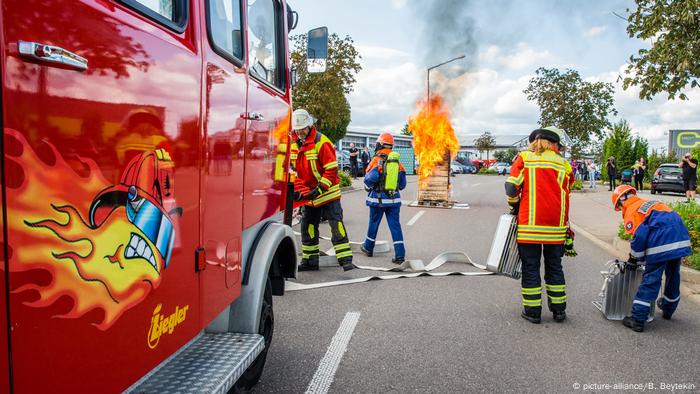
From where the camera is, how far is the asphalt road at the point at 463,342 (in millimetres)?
3750

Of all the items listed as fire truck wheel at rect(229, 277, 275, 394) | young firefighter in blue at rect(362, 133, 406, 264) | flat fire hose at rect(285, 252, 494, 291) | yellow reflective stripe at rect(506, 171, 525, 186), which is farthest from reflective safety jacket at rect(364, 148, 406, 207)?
fire truck wheel at rect(229, 277, 275, 394)

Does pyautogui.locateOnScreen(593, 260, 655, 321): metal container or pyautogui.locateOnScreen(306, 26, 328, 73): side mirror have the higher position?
pyautogui.locateOnScreen(306, 26, 328, 73): side mirror

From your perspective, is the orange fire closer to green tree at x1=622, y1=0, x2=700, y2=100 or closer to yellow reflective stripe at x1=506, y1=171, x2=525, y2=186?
green tree at x1=622, y1=0, x2=700, y2=100

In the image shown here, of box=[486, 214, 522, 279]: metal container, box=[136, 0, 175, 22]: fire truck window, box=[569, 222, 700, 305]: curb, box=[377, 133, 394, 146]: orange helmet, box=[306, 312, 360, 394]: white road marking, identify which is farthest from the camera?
box=[377, 133, 394, 146]: orange helmet

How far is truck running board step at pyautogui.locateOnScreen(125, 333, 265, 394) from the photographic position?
233 centimetres

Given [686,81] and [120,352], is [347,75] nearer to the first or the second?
[686,81]

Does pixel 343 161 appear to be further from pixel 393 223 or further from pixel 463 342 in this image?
pixel 463 342

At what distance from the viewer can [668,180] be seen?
24297 millimetres

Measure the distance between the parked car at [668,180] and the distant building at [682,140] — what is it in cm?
1391

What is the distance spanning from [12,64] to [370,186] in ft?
21.7

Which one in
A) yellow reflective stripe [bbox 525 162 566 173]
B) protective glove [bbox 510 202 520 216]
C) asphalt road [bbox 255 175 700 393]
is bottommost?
asphalt road [bbox 255 175 700 393]

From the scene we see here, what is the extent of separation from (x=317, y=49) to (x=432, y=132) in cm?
1149

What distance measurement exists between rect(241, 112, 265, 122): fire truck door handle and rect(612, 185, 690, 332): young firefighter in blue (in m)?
3.56

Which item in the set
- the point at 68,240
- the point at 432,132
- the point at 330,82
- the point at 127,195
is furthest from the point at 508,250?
the point at 330,82
